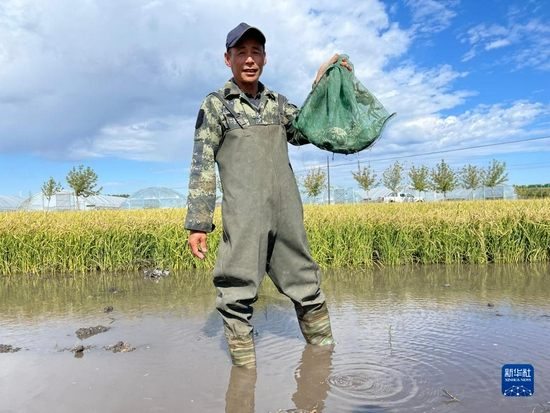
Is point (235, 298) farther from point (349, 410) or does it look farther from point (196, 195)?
point (349, 410)

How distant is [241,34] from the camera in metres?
2.43

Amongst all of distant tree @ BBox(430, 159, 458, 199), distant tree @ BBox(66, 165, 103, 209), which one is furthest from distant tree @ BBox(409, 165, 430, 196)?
distant tree @ BBox(66, 165, 103, 209)

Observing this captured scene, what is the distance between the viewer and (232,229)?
2.46 meters

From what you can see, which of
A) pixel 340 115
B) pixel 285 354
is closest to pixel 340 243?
pixel 285 354

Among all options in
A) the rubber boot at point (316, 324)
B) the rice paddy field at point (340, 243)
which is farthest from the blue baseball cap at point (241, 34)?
the rice paddy field at point (340, 243)

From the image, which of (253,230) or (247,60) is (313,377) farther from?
(247,60)

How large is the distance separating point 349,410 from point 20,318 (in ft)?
10.9

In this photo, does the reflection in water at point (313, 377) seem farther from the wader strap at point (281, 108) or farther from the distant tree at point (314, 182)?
the distant tree at point (314, 182)

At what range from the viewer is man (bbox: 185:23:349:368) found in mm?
2455

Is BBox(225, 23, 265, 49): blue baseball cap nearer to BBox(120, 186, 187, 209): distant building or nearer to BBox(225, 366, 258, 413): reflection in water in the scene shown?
BBox(225, 366, 258, 413): reflection in water

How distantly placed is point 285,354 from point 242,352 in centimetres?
34

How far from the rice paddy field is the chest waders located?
12.4 feet

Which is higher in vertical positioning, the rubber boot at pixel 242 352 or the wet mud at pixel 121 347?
the rubber boot at pixel 242 352

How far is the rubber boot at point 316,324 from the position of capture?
2.69m
